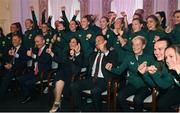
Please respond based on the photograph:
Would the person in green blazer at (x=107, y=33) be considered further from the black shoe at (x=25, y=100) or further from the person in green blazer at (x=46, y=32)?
the black shoe at (x=25, y=100)

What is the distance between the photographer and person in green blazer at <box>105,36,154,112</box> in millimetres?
3875

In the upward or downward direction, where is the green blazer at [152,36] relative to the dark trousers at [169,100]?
upward

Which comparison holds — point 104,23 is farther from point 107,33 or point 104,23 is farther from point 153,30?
point 153,30

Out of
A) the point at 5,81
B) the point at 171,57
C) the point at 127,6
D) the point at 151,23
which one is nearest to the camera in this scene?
the point at 171,57

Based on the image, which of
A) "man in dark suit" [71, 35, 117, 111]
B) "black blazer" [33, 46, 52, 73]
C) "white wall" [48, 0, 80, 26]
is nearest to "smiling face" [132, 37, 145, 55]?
"man in dark suit" [71, 35, 117, 111]

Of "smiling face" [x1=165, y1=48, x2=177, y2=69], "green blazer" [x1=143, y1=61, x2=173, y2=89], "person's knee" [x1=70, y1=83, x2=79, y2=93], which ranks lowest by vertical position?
"person's knee" [x1=70, y1=83, x2=79, y2=93]

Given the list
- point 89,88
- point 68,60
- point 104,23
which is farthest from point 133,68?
point 104,23

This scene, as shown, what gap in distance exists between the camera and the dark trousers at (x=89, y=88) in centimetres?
422

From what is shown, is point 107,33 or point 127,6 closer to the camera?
point 107,33

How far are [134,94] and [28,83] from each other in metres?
1.87

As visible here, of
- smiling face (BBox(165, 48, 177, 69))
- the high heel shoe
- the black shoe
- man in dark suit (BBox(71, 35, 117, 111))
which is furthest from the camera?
the black shoe

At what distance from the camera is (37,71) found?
5.11 metres

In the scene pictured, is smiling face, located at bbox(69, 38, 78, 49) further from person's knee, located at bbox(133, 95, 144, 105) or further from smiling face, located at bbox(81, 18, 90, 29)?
person's knee, located at bbox(133, 95, 144, 105)

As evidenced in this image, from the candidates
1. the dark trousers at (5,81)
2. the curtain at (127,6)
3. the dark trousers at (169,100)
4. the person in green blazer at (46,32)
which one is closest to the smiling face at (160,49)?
the dark trousers at (169,100)
